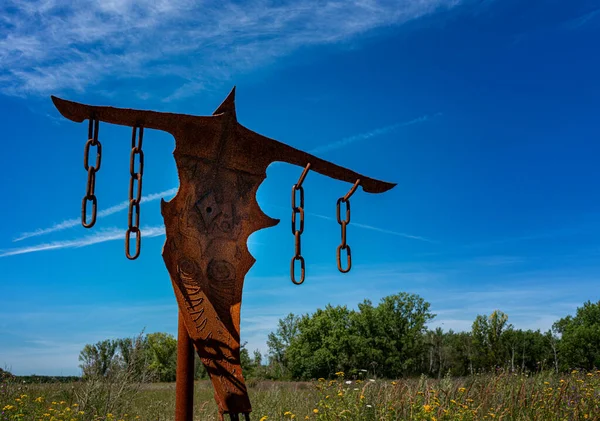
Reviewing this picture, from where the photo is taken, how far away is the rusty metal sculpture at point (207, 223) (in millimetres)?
3576

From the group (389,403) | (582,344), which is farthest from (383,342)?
(389,403)

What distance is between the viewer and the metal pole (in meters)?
3.76

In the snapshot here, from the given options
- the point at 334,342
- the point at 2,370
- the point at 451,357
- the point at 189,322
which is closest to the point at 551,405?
the point at 189,322

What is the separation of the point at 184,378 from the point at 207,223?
1172mm

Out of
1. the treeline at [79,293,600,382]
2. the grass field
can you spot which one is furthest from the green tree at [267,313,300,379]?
the grass field

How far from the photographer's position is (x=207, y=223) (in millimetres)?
3826

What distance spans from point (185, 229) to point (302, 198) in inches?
46.3

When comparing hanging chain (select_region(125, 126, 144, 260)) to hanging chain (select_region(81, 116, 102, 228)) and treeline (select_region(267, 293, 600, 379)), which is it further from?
treeline (select_region(267, 293, 600, 379))

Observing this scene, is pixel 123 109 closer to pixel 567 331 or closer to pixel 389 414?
pixel 389 414

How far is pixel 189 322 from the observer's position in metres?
3.62

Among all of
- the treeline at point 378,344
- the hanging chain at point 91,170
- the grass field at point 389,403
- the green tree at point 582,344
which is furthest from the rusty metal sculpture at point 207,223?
the green tree at point 582,344

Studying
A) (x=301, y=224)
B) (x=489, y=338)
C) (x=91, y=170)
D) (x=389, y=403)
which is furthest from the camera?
(x=489, y=338)

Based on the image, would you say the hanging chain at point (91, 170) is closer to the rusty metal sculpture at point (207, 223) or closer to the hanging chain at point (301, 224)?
the rusty metal sculpture at point (207, 223)

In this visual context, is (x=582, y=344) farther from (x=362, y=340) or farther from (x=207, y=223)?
(x=207, y=223)
